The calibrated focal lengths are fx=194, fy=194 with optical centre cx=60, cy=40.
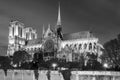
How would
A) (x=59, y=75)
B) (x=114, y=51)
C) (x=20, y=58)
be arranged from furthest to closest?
(x=20, y=58) → (x=114, y=51) → (x=59, y=75)

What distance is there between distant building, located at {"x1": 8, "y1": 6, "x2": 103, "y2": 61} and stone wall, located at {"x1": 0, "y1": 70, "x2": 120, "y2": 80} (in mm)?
30462

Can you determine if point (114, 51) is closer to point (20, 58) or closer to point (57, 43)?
point (20, 58)

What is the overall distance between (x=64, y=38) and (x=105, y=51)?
147 ft

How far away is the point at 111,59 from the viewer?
48094 mm

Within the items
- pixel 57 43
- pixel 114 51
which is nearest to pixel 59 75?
pixel 114 51

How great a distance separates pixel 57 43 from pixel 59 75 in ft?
165

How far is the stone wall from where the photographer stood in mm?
34206

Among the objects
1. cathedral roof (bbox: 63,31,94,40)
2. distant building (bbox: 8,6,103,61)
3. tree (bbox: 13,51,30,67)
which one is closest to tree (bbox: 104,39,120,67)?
distant building (bbox: 8,6,103,61)

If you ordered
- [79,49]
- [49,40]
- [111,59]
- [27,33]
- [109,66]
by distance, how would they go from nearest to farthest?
[111,59] < [109,66] < [79,49] < [49,40] < [27,33]

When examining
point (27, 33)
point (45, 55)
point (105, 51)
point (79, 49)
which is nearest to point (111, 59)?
point (105, 51)

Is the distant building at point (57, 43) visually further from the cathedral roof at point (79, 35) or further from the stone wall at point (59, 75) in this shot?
the stone wall at point (59, 75)

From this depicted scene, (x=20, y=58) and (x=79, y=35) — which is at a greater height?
(x=79, y=35)

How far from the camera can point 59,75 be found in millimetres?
40906

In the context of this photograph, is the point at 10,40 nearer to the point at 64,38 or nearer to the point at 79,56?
the point at 64,38
